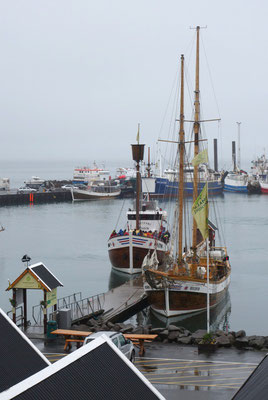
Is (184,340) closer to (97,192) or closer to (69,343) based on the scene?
(69,343)

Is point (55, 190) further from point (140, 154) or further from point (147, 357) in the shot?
point (147, 357)

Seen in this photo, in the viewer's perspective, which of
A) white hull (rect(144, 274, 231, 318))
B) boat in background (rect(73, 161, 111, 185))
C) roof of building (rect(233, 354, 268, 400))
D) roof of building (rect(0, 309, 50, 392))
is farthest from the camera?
boat in background (rect(73, 161, 111, 185))

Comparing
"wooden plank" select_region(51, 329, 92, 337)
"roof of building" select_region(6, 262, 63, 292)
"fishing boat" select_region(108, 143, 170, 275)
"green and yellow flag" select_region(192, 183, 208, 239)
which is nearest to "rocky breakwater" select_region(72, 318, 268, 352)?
"wooden plank" select_region(51, 329, 92, 337)

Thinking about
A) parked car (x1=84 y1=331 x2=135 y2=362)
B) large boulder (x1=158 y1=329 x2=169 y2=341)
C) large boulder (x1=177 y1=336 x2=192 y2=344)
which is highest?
parked car (x1=84 y1=331 x2=135 y2=362)

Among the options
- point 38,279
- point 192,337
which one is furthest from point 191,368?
point 38,279

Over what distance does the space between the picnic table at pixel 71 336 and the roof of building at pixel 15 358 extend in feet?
23.7

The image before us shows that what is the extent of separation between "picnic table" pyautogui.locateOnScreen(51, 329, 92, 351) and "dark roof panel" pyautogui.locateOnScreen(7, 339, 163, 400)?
10062 millimetres

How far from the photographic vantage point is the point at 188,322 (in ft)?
104

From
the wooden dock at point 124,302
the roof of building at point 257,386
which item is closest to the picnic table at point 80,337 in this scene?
the wooden dock at point 124,302

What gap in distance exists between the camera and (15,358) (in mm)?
12938

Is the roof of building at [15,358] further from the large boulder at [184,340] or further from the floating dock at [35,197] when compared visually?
the floating dock at [35,197]

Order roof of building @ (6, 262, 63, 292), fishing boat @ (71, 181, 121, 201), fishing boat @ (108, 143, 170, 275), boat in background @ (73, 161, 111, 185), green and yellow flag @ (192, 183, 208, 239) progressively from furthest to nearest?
boat in background @ (73, 161, 111, 185), fishing boat @ (71, 181, 121, 201), fishing boat @ (108, 143, 170, 275), green and yellow flag @ (192, 183, 208, 239), roof of building @ (6, 262, 63, 292)

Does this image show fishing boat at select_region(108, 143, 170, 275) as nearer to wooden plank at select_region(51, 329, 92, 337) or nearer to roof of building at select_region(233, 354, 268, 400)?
wooden plank at select_region(51, 329, 92, 337)

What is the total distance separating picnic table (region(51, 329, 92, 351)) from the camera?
21.0 metres
